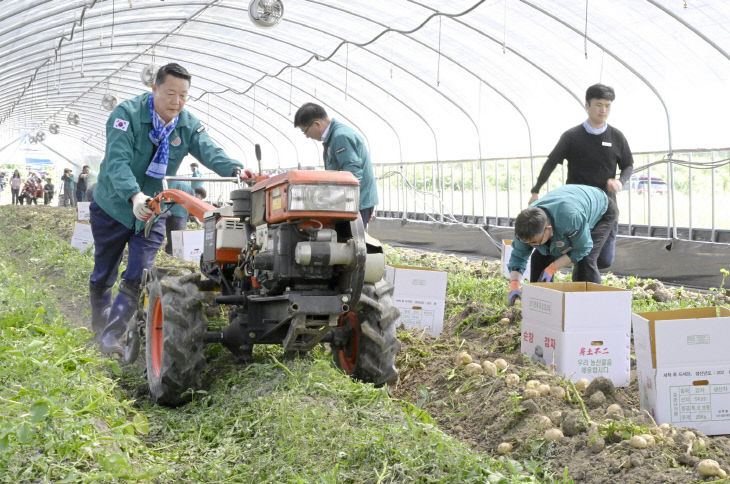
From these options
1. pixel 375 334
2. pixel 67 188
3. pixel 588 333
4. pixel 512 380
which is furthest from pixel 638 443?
pixel 67 188

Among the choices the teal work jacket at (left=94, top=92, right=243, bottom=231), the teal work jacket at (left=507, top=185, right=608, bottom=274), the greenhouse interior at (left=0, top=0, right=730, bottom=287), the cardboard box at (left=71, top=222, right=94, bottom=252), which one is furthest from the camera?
the greenhouse interior at (left=0, top=0, right=730, bottom=287)

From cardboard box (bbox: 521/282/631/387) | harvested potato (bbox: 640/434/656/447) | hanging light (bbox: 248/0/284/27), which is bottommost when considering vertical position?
harvested potato (bbox: 640/434/656/447)

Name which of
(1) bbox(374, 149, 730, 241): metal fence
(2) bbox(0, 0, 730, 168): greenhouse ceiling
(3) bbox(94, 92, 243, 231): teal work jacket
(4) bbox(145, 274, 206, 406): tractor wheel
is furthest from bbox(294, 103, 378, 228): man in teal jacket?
(1) bbox(374, 149, 730, 241): metal fence

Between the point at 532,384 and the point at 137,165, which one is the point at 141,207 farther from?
the point at 532,384

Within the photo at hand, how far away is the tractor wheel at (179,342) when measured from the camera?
350 centimetres

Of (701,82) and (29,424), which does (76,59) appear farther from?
(29,424)

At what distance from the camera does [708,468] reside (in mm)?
2467

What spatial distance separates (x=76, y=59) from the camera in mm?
21141

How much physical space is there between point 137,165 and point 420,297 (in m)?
2.05

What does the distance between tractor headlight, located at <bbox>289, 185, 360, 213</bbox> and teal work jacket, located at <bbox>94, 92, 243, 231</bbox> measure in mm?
1524

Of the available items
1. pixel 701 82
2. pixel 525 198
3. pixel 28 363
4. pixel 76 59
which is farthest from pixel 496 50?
pixel 76 59

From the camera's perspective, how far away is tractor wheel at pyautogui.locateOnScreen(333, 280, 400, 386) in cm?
358

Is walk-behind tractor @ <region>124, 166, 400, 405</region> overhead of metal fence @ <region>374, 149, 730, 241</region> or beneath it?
beneath

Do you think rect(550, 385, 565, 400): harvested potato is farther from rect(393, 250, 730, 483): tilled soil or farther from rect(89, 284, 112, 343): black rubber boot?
rect(89, 284, 112, 343): black rubber boot
